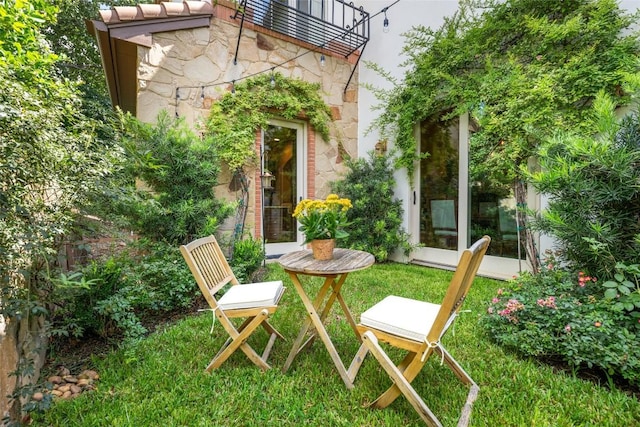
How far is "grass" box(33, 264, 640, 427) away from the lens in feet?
5.00

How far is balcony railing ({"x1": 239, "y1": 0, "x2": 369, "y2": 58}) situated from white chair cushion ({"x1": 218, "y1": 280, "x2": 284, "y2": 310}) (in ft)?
12.9

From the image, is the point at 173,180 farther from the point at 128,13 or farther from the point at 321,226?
the point at 321,226

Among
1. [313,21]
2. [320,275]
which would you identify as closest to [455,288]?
[320,275]

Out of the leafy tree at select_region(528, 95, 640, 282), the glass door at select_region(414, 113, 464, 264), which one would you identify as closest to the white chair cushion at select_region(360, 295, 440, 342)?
the leafy tree at select_region(528, 95, 640, 282)

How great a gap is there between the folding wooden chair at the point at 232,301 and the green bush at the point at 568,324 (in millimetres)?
1700

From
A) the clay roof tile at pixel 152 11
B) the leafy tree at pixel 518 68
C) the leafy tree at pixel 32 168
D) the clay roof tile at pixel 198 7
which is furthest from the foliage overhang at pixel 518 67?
the leafy tree at pixel 32 168

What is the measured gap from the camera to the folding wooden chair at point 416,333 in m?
1.31

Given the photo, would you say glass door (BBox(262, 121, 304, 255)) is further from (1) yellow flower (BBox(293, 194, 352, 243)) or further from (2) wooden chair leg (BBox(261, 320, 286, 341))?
(1) yellow flower (BBox(293, 194, 352, 243))

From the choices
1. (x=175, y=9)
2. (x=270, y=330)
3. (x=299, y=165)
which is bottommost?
(x=270, y=330)

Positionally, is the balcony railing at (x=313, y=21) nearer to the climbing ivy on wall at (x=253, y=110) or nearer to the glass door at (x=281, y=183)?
the climbing ivy on wall at (x=253, y=110)

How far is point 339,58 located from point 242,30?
1.82 m

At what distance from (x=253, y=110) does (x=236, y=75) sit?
0.61 m

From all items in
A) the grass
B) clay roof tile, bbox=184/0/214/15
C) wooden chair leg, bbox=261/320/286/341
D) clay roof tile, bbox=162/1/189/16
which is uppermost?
clay roof tile, bbox=184/0/214/15

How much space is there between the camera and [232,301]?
1958mm
